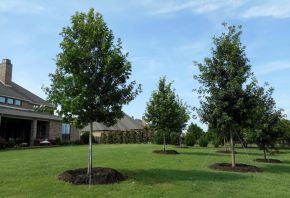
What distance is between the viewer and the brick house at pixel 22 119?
35312mm

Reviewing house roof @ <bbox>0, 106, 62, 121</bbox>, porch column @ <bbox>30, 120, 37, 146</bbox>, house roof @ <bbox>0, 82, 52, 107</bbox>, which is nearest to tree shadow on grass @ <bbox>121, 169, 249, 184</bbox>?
house roof @ <bbox>0, 106, 62, 121</bbox>

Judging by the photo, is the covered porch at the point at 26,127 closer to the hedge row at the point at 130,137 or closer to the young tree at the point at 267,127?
the hedge row at the point at 130,137

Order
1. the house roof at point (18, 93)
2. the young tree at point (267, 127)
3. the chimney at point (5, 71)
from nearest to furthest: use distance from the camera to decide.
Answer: the young tree at point (267, 127)
the house roof at point (18, 93)
the chimney at point (5, 71)

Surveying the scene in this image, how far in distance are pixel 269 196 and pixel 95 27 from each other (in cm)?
757

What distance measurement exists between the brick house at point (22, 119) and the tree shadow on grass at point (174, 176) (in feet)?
76.5

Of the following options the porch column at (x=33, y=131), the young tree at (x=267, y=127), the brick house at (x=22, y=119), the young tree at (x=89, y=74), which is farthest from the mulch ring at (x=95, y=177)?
the porch column at (x=33, y=131)

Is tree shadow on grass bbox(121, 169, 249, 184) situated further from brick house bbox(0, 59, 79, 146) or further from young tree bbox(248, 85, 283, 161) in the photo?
brick house bbox(0, 59, 79, 146)

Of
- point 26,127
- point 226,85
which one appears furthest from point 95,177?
point 26,127

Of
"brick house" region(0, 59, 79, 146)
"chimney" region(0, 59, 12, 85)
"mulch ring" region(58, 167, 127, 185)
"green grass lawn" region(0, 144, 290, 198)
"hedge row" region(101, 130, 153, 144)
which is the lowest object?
"green grass lawn" region(0, 144, 290, 198)

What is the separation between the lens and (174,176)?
12.2 metres

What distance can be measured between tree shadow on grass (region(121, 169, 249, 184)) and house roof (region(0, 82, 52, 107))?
22939 mm

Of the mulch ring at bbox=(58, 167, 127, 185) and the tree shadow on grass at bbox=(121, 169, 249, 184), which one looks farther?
the tree shadow on grass at bbox=(121, 169, 249, 184)

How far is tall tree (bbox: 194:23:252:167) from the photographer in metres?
15.5

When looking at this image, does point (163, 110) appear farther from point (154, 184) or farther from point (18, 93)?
point (18, 93)
